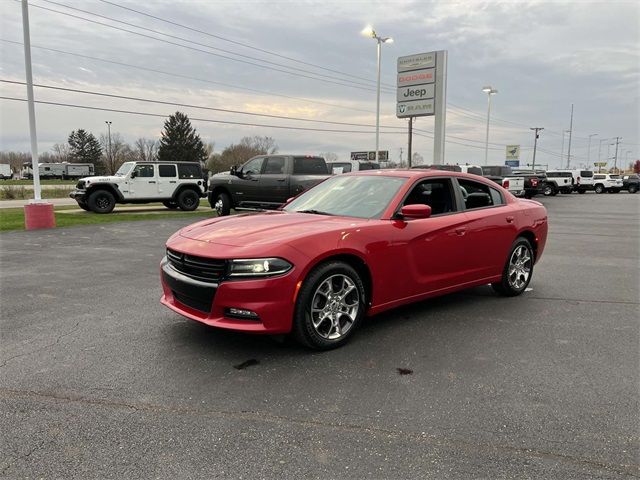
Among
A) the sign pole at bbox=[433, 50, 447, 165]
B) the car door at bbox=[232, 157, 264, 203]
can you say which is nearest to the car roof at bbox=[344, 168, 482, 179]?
the car door at bbox=[232, 157, 264, 203]

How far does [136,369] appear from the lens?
3744 millimetres

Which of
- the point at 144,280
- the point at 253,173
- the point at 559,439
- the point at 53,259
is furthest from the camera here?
the point at 253,173

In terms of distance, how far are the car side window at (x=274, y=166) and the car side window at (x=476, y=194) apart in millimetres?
9621

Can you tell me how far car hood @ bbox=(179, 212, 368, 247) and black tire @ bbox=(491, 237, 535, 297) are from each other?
2381 millimetres

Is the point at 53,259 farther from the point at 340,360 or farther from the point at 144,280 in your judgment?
the point at 340,360

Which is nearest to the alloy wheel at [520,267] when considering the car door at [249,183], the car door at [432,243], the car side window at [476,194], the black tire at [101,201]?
the car side window at [476,194]

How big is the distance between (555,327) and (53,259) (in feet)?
25.9

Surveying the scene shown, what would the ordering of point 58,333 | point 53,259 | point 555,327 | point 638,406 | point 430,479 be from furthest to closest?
point 53,259 < point 555,327 < point 58,333 < point 638,406 < point 430,479

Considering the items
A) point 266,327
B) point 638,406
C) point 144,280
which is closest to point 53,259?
point 144,280

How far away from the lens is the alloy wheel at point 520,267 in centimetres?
602

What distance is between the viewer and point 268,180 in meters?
14.9

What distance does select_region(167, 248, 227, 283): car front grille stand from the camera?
381 centimetres

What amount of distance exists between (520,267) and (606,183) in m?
44.5

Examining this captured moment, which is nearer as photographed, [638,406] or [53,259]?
[638,406]
